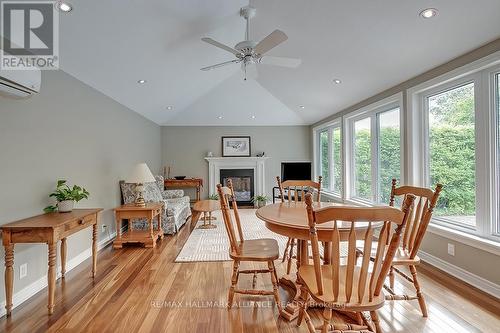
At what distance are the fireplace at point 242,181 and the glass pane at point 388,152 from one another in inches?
148

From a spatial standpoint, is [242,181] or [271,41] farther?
[242,181]

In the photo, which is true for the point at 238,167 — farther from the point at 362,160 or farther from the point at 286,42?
the point at 286,42

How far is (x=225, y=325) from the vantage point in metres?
1.94

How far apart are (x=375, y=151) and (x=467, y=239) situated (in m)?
2.05

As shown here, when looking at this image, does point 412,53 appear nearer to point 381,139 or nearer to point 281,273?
point 381,139

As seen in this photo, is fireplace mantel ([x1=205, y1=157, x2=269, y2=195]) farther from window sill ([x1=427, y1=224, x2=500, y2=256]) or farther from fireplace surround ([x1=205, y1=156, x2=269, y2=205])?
window sill ([x1=427, y1=224, x2=500, y2=256])

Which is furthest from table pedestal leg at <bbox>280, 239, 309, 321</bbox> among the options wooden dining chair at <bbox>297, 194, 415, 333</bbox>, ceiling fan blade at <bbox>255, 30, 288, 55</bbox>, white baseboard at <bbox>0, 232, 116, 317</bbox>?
white baseboard at <bbox>0, 232, 116, 317</bbox>

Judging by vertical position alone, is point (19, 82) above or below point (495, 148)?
above

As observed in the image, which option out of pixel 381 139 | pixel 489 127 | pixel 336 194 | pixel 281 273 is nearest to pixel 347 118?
pixel 381 139

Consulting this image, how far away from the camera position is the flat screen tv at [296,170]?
7383 mm

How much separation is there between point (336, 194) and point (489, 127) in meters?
3.68

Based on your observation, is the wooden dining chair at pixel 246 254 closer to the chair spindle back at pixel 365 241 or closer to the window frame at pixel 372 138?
the chair spindle back at pixel 365 241

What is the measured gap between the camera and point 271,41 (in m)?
2.51

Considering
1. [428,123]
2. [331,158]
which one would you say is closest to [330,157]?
[331,158]
